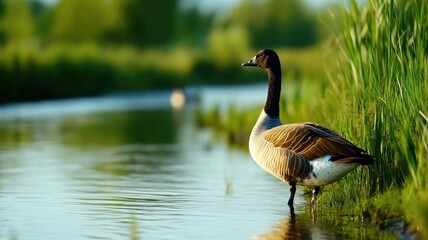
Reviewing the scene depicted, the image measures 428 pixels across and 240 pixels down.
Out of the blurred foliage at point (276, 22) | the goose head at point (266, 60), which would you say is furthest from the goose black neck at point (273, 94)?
the blurred foliage at point (276, 22)

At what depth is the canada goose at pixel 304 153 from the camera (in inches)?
417

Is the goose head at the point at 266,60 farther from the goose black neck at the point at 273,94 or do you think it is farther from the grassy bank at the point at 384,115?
the grassy bank at the point at 384,115

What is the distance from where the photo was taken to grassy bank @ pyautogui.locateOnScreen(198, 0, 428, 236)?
32.9 feet

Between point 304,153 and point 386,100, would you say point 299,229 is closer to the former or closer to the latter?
point 304,153

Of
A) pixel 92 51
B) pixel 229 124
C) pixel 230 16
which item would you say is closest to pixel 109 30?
pixel 92 51

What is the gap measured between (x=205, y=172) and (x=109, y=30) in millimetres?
54550

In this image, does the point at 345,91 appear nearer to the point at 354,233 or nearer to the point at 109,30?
the point at 354,233

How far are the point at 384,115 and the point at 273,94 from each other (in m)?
1.98

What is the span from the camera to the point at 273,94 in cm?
1285

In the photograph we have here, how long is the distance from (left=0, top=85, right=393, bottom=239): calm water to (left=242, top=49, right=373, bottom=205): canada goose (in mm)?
477

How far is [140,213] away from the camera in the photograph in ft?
38.0

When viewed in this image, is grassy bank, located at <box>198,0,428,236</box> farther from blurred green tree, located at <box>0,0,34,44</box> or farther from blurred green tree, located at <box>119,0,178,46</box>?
blurred green tree, located at <box>119,0,178,46</box>

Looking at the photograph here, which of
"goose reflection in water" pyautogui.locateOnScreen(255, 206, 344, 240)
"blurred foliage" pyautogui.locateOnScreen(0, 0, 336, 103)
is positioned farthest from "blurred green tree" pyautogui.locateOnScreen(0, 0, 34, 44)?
"goose reflection in water" pyautogui.locateOnScreen(255, 206, 344, 240)

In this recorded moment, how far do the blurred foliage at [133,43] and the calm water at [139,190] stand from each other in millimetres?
3706
